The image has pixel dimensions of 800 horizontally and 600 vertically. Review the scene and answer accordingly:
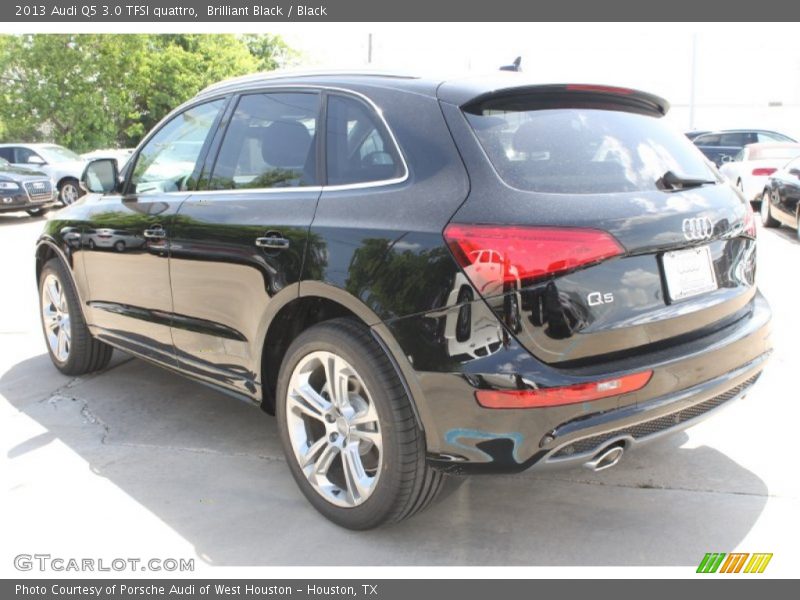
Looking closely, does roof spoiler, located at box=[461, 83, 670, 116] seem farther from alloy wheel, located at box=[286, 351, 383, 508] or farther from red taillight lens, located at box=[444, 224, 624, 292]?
alloy wheel, located at box=[286, 351, 383, 508]

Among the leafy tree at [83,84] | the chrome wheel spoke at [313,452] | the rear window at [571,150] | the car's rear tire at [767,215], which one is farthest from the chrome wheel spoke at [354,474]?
the leafy tree at [83,84]

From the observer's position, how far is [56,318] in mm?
5258

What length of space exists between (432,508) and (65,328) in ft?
10.2

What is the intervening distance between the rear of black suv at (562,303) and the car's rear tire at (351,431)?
131 millimetres

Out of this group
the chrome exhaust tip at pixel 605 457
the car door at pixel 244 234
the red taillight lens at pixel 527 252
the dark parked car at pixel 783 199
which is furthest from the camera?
the dark parked car at pixel 783 199

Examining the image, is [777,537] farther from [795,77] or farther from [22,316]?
[795,77]

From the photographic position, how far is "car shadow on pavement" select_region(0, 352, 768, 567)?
2961mm

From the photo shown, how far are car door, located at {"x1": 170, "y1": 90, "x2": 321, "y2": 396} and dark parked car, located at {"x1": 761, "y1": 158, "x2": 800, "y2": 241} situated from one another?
9067 mm

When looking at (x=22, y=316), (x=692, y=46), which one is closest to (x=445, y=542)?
(x=22, y=316)

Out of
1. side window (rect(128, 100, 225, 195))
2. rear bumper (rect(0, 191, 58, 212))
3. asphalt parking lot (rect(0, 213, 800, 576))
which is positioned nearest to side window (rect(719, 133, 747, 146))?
asphalt parking lot (rect(0, 213, 800, 576))

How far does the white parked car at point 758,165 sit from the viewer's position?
13.7 metres

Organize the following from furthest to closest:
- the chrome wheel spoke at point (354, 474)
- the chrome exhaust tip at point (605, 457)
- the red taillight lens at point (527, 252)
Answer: the chrome wheel spoke at point (354, 474) < the chrome exhaust tip at point (605, 457) < the red taillight lens at point (527, 252)

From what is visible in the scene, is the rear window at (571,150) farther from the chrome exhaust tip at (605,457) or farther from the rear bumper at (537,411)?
the chrome exhaust tip at (605,457)

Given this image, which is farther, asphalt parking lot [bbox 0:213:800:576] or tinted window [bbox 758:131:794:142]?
tinted window [bbox 758:131:794:142]
